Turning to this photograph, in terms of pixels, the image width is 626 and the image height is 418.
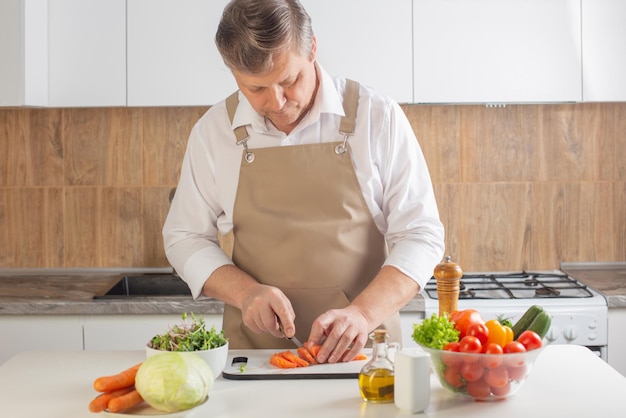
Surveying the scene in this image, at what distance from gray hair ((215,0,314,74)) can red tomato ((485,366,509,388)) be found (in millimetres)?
757

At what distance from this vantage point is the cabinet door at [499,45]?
9.90ft

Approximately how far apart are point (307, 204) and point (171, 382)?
0.73m

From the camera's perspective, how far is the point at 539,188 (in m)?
3.46

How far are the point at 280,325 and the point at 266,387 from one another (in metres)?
0.23

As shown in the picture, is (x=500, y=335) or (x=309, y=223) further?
(x=309, y=223)

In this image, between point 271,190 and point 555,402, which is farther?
point 271,190

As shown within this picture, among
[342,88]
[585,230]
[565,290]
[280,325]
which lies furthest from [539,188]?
[280,325]

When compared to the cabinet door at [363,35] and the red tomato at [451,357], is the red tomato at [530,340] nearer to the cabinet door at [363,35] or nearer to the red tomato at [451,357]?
the red tomato at [451,357]

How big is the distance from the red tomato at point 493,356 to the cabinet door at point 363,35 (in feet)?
5.45

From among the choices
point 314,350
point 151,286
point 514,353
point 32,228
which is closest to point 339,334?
point 314,350

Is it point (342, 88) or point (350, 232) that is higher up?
point (342, 88)

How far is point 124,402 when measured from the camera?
1.50 m

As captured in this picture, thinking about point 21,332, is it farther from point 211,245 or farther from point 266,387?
point 266,387

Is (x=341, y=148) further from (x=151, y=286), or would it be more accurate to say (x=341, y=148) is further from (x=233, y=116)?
(x=151, y=286)
